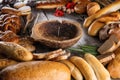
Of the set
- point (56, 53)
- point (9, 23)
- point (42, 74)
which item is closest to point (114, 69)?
point (56, 53)

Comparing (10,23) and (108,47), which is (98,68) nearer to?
(108,47)

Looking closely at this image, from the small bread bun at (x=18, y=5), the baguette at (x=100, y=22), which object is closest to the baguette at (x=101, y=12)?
the baguette at (x=100, y=22)

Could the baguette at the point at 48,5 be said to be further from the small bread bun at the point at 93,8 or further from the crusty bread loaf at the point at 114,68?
the crusty bread loaf at the point at 114,68

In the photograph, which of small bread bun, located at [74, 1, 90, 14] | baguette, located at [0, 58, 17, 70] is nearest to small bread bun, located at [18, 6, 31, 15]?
small bread bun, located at [74, 1, 90, 14]

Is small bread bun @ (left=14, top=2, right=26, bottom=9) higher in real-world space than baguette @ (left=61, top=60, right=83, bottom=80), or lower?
higher

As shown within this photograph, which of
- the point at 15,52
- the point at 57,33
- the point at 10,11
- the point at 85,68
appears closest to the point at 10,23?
the point at 10,11

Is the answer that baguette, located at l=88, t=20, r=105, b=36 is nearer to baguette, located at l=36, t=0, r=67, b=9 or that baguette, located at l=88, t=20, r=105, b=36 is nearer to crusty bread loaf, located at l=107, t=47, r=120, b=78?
crusty bread loaf, located at l=107, t=47, r=120, b=78
